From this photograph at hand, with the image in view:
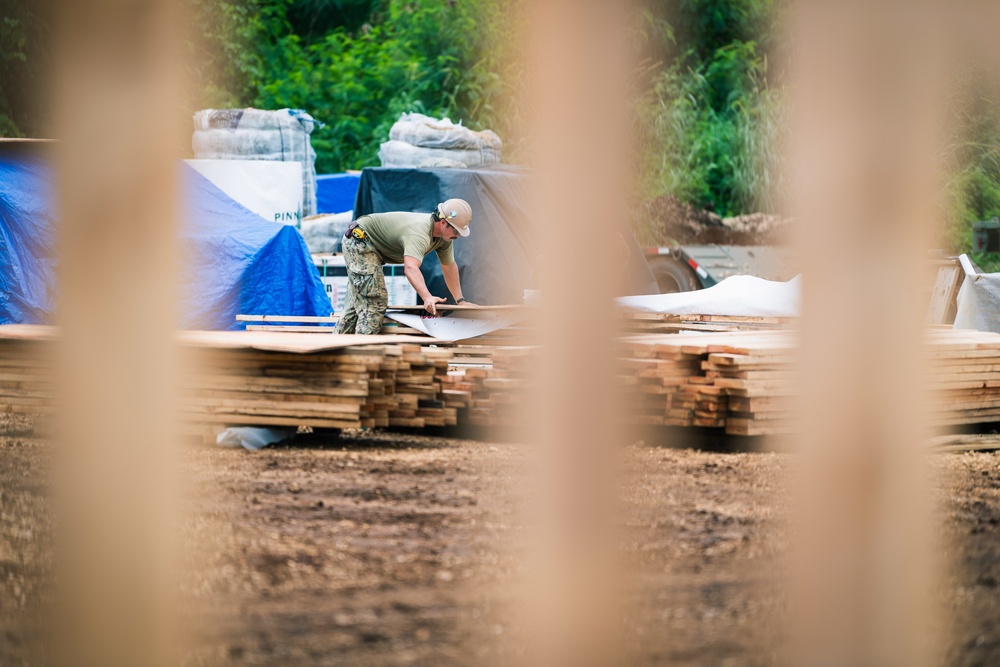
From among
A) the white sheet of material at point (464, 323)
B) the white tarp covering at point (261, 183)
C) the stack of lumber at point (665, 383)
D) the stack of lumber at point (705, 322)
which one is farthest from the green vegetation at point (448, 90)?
the stack of lumber at point (665, 383)

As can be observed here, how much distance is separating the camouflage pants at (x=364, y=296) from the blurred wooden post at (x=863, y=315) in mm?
7479

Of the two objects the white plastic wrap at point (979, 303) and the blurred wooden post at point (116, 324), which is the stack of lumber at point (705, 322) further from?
the blurred wooden post at point (116, 324)

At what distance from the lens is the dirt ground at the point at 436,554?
3.33 m

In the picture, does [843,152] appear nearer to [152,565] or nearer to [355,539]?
[152,565]

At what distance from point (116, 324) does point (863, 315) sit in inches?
46.7

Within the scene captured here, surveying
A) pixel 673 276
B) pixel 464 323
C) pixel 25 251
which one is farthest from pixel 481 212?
pixel 673 276

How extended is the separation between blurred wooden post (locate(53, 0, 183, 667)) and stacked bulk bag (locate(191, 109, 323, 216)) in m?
13.4

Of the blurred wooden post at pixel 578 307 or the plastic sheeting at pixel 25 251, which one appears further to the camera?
the plastic sheeting at pixel 25 251

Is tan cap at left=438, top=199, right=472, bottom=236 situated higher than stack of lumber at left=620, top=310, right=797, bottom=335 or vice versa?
tan cap at left=438, top=199, right=472, bottom=236

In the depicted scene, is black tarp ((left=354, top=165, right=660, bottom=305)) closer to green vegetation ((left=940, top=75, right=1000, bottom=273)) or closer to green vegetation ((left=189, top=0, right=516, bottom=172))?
green vegetation ((left=940, top=75, right=1000, bottom=273))

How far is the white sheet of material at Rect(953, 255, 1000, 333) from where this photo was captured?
11352mm

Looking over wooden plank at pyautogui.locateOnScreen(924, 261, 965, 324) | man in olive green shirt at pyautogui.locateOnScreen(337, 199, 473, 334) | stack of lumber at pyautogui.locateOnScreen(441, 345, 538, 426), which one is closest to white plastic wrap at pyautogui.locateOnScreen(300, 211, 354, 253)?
man in olive green shirt at pyautogui.locateOnScreen(337, 199, 473, 334)

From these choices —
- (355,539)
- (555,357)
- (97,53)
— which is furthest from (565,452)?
(355,539)

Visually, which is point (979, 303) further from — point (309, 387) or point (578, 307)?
point (578, 307)
